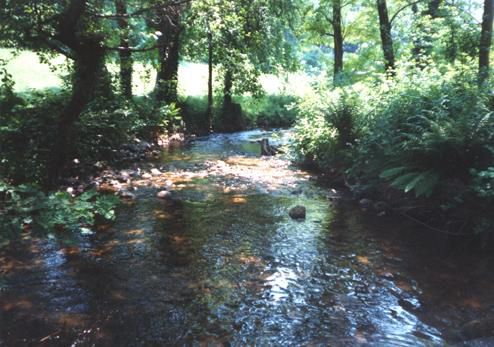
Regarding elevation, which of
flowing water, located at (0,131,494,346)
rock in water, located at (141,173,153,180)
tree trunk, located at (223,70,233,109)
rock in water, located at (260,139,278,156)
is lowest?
flowing water, located at (0,131,494,346)

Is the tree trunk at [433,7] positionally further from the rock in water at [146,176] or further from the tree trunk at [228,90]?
the rock in water at [146,176]

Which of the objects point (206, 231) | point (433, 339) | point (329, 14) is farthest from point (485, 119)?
point (329, 14)

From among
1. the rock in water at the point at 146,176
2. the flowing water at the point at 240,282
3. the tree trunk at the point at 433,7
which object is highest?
the tree trunk at the point at 433,7

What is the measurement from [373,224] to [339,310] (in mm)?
3228

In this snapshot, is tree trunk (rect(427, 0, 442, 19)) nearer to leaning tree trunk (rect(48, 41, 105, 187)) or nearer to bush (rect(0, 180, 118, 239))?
leaning tree trunk (rect(48, 41, 105, 187))

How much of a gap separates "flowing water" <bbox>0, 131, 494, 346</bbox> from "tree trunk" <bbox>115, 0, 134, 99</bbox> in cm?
396

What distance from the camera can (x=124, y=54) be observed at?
12898 mm

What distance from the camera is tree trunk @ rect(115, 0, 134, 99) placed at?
9.04 m

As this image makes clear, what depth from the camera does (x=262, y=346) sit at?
4.01m

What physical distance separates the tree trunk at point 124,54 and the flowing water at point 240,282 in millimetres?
3964

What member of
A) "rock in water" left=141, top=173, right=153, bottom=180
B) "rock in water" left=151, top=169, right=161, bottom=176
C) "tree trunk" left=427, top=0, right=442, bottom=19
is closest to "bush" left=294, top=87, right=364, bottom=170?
"rock in water" left=151, top=169, right=161, bottom=176

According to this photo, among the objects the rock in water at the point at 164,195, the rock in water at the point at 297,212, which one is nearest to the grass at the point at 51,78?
the rock in water at the point at 164,195

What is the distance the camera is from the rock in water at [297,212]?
25.8 feet

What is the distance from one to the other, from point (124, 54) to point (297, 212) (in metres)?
8.01
